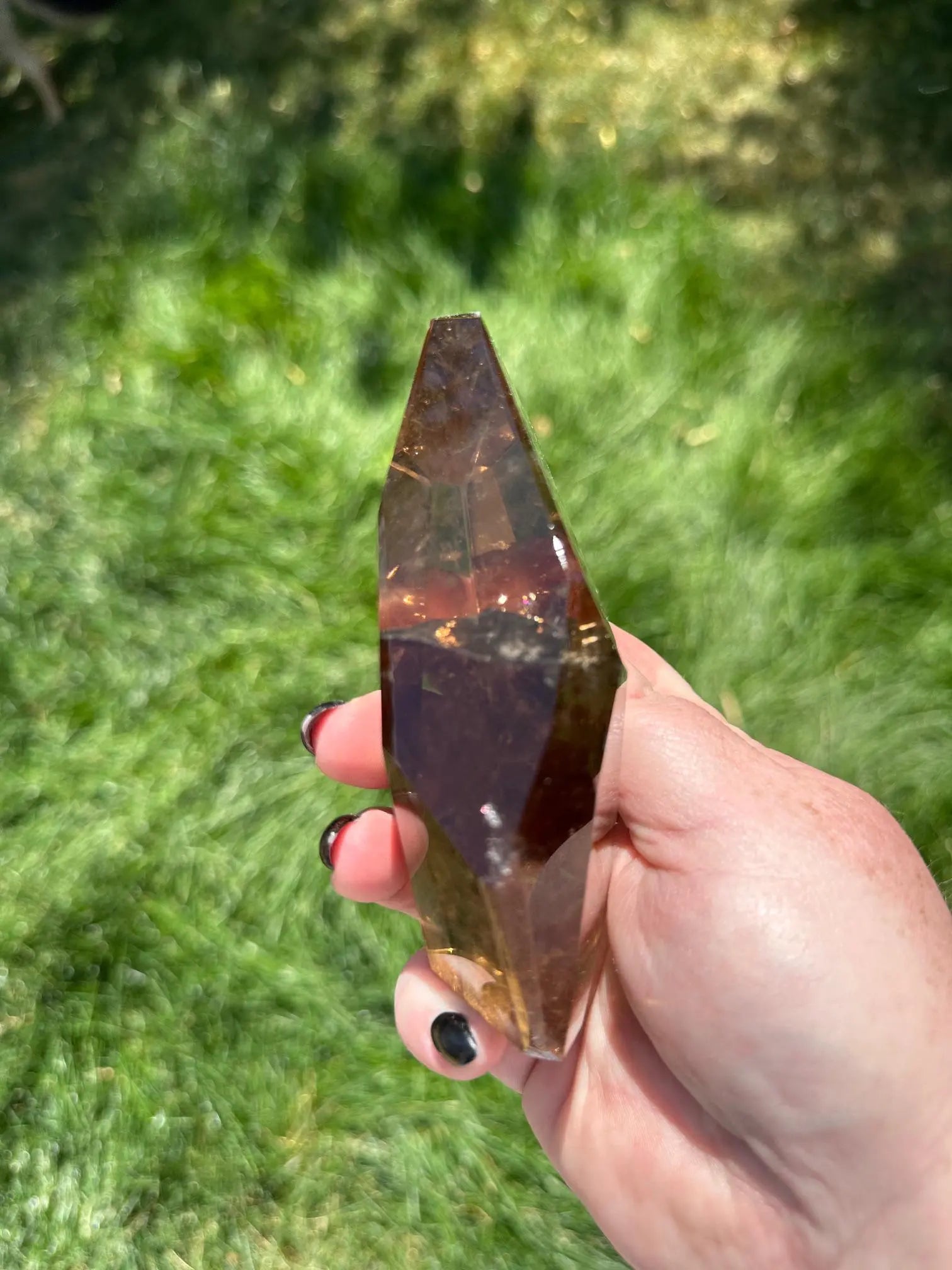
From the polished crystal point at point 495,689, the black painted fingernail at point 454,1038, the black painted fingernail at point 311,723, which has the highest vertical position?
the polished crystal point at point 495,689

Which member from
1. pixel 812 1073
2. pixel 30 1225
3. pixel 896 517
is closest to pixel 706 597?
pixel 896 517

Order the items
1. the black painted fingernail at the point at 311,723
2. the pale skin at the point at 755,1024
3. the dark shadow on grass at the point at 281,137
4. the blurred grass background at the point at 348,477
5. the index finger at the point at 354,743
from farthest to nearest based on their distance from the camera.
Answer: the dark shadow on grass at the point at 281,137 → the blurred grass background at the point at 348,477 → the black painted fingernail at the point at 311,723 → the index finger at the point at 354,743 → the pale skin at the point at 755,1024

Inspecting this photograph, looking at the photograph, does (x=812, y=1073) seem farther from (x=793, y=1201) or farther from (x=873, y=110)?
(x=873, y=110)

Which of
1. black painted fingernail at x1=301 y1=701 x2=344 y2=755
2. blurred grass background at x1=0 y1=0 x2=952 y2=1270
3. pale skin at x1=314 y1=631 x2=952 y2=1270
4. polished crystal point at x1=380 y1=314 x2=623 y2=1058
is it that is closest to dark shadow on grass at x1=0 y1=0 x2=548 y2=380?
blurred grass background at x1=0 y1=0 x2=952 y2=1270

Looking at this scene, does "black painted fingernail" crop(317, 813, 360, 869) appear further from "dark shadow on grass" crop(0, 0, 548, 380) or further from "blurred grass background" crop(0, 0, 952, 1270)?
"dark shadow on grass" crop(0, 0, 548, 380)

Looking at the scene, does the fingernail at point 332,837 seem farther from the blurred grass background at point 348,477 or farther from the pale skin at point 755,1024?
the blurred grass background at point 348,477

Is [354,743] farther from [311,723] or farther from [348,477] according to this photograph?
[348,477]

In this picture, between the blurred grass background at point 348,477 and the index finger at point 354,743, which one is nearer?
the index finger at point 354,743

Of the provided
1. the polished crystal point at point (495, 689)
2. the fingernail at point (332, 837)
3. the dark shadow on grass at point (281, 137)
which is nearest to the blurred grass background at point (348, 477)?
the dark shadow on grass at point (281, 137)
